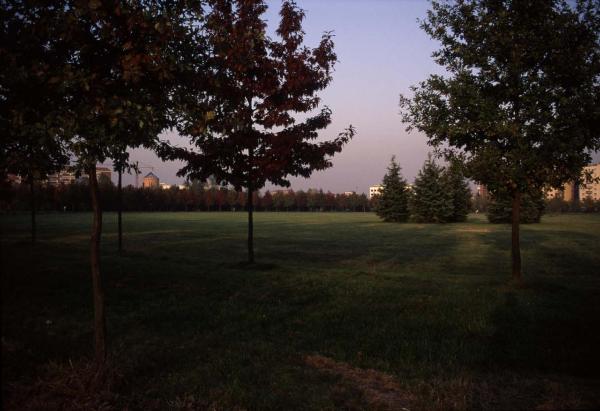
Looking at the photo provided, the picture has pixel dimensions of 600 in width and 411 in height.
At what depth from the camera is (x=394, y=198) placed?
5747cm

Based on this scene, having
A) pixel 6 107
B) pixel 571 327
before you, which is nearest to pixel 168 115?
pixel 6 107

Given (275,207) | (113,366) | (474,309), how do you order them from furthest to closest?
(275,207)
(474,309)
(113,366)

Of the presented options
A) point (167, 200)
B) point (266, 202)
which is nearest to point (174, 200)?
point (167, 200)

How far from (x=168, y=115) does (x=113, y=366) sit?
3106mm

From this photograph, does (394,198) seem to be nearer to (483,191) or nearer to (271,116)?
(271,116)

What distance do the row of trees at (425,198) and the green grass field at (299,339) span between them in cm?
3949

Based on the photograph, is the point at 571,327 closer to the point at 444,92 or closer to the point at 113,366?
the point at 444,92

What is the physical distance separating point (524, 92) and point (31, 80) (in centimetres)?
1042

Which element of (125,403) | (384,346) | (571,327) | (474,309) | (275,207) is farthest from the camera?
(275,207)

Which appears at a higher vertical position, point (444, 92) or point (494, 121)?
point (444, 92)

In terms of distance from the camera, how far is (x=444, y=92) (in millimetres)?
11227

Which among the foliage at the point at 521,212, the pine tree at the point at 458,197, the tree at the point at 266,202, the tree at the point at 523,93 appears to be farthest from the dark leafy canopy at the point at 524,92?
the tree at the point at 266,202

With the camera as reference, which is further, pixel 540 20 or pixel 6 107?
pixel 540 20

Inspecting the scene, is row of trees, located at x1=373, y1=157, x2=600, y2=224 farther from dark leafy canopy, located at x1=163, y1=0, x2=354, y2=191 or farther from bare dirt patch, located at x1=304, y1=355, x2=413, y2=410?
bare dirt patch, located at x1=304, y1=355, x2=413, y2=410
